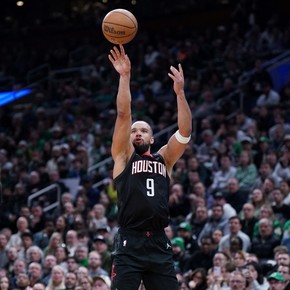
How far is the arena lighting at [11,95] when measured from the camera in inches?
899

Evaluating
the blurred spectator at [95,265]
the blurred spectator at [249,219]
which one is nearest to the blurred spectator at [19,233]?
the blurred spectator at [95,265]

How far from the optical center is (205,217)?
45.8 ft

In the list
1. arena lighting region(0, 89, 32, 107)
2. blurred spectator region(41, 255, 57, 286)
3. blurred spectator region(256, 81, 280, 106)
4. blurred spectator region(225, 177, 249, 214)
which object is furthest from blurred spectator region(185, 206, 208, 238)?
arena lighting region(0, 89, 32, 107)

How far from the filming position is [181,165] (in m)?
15.7

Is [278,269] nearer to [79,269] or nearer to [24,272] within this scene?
[79,269]

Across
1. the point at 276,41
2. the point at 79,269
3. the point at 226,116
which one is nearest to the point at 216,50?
the point at 276,41

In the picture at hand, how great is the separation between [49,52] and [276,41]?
8155 mm

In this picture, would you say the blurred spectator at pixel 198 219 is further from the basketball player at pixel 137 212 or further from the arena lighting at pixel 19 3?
the arena lighting at pixel 19 3

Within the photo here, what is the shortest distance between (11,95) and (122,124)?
16209 millimetres

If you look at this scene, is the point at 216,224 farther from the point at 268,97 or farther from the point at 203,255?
the point at 268,97

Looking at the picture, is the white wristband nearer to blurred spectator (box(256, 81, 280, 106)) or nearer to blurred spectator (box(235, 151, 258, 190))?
blurred spectator (box(235, 151, 258, 190))

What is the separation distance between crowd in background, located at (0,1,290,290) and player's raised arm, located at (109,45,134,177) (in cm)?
368

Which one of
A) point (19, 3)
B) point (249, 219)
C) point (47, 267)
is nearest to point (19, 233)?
point (47, 267)

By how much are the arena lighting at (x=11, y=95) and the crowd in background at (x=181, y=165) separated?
1.18 ft
